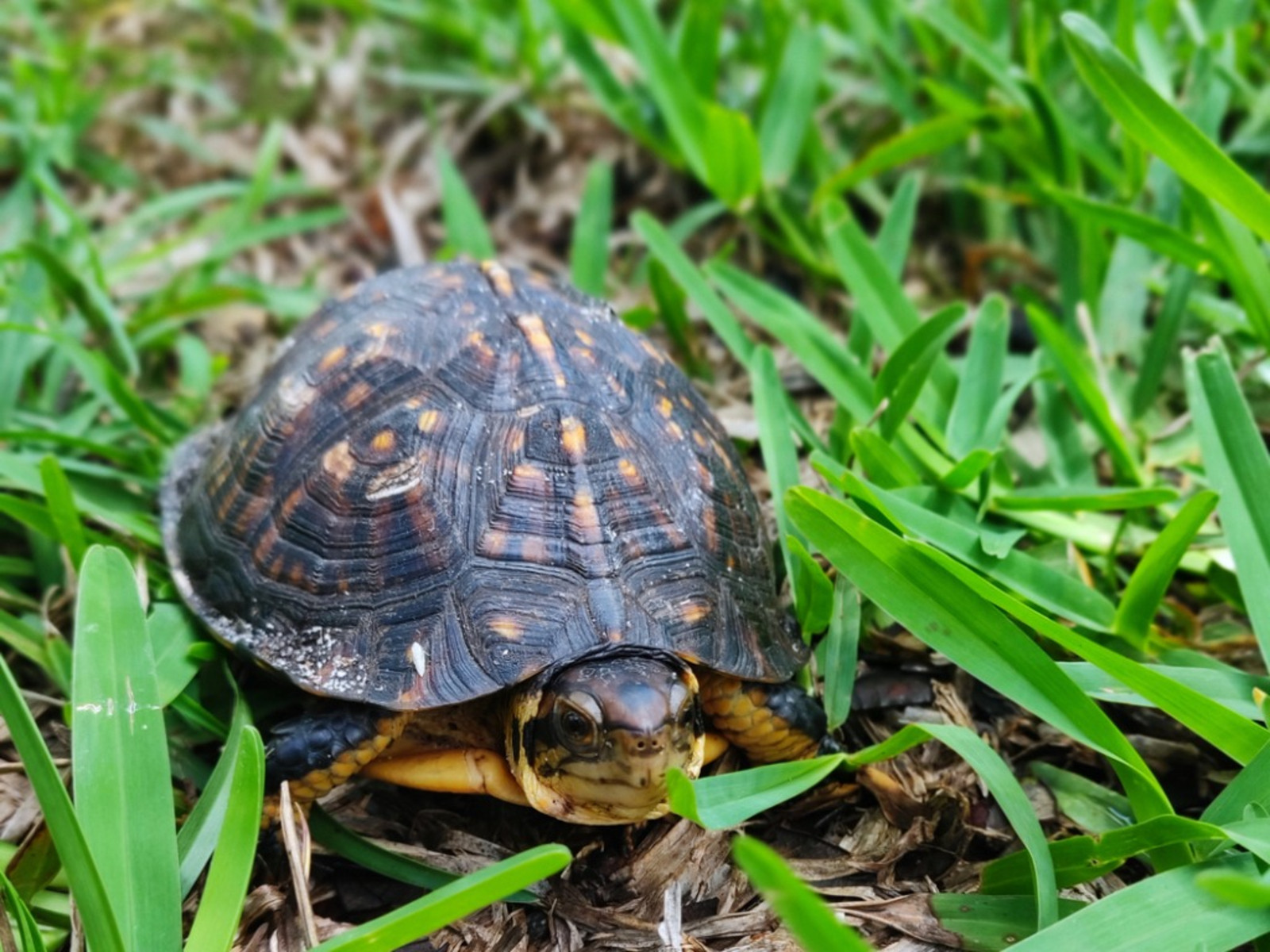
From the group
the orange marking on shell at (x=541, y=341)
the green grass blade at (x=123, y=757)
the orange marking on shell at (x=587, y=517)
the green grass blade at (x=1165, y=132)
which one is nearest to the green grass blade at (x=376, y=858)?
the green grass blade at (x=123, y=757)

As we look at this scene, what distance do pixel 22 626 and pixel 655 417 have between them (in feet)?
3.86

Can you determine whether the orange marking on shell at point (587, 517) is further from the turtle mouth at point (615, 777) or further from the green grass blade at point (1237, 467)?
the green grass blade at point (1237, 467)

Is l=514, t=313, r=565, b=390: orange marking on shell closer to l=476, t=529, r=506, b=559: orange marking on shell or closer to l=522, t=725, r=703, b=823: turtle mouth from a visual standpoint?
l=476, t=529, r=506, b=559: orange marking on shell

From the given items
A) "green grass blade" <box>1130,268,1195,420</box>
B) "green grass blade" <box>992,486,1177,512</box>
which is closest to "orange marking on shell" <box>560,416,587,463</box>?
"green grass blade" <box>992,486,1177,512</box>

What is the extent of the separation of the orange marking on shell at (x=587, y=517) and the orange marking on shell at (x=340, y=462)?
409mm

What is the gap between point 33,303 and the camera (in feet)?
8.22

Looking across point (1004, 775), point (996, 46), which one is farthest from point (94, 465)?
point (996, 46)

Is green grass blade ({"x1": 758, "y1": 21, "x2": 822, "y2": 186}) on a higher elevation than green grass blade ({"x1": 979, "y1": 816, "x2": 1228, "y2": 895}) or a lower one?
higher

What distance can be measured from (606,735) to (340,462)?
712 mm

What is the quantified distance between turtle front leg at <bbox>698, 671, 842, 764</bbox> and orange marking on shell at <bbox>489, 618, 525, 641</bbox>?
13.2 inches

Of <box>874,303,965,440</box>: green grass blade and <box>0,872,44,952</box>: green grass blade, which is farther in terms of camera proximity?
<box>874,303,965,440</box>: green grass blade

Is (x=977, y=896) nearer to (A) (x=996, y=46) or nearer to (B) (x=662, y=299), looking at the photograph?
(B) (x=662, y=299)

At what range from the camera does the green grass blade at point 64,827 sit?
1302 millimetres

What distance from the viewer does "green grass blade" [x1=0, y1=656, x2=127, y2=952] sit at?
4.27 feet
